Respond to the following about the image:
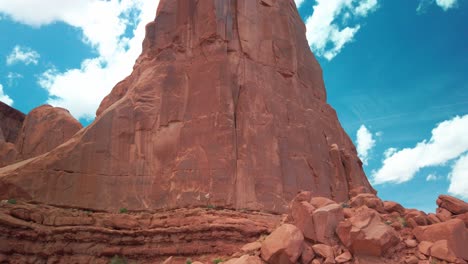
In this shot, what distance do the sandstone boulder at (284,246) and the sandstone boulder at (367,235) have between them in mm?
1470

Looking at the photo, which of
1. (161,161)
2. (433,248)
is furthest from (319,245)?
(161,161)

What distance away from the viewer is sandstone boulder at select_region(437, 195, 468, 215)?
1895cm

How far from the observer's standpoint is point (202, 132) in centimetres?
2411

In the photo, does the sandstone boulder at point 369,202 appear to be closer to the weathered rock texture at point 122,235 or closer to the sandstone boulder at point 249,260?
the weathered rock texture at point 122,235

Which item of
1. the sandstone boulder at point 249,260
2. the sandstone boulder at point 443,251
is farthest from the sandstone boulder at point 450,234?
the sandstone boulder at point 249,260

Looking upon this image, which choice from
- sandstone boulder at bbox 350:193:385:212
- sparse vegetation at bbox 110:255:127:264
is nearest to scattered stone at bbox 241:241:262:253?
sandstone boulder at bbox 350:193:385:212

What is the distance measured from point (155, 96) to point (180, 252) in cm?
859

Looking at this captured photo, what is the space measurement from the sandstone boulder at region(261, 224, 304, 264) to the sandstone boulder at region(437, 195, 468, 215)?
6.74 m

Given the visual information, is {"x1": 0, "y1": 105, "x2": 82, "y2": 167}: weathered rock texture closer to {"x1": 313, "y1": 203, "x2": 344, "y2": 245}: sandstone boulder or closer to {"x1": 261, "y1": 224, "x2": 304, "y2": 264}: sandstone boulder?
{"x1": 261, "y1": 224, "x2": 304, "y2": 264}: sandstone boulder

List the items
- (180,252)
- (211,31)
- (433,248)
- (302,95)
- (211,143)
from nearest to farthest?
(433,248)
(180,252)
(211,143)
(211,31)
(302,95)

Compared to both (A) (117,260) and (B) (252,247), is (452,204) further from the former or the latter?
(A) (117,260)

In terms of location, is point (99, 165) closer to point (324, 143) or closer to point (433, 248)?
point (324, 143)

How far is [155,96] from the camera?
25906mm

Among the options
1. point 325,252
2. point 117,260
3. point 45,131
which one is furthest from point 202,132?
point 45,131
